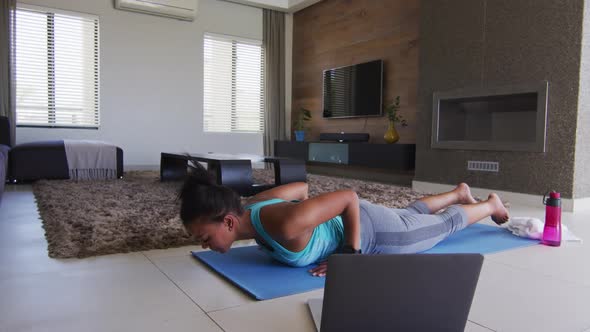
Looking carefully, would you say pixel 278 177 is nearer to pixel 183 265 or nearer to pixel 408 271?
pixel 183 265

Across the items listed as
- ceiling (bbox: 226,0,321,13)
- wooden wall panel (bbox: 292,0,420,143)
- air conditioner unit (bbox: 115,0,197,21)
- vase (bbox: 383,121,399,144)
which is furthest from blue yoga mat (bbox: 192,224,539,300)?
ceiling (bbox: 226,0,321,13)

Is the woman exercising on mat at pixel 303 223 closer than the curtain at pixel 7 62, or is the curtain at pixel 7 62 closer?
the woman exercising on mat at pixel 303 223

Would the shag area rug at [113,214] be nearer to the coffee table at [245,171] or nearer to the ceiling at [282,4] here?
the coffee table at [245,171]

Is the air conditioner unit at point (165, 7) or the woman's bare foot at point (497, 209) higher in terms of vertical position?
the air conditioner unit at point (165, 7)

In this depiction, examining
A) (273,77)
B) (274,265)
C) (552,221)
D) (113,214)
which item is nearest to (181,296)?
(274,265)

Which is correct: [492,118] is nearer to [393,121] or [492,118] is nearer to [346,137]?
[393,121]

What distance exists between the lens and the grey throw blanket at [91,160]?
4.51 metres

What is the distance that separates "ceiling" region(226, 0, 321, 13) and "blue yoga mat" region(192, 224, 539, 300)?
5334 millimetres

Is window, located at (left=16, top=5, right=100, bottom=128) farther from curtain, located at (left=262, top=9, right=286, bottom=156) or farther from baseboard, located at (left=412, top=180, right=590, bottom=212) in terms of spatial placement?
baseboard, located at (left=412, top=180, right=590, bottom=212)

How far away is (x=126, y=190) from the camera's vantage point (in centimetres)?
371

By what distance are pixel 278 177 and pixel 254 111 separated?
3805 millimetres

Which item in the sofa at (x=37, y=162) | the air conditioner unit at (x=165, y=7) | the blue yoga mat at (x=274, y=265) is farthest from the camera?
the air conditioner unit at (x=165, y=7)

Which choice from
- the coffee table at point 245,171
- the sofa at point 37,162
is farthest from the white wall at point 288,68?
the sofa at point 37,162

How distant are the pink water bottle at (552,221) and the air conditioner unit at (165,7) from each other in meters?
5.46
